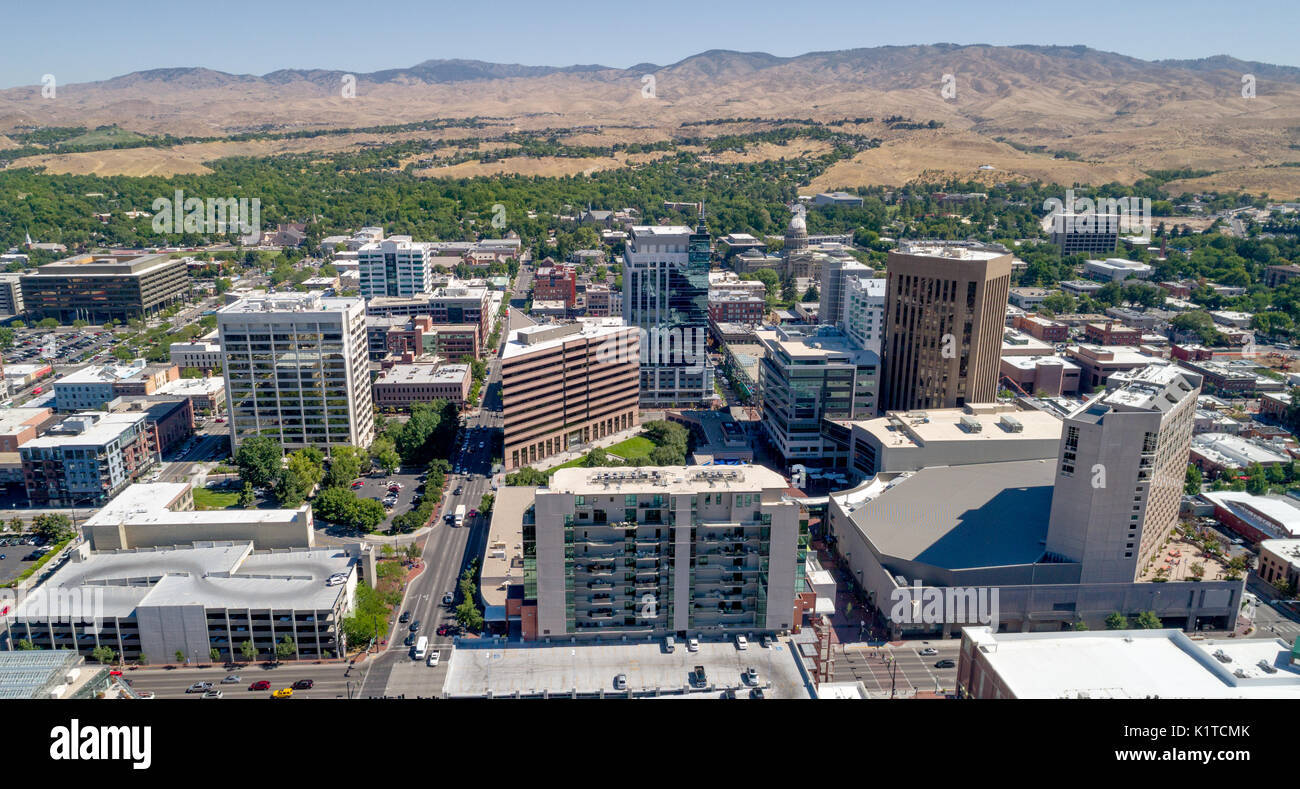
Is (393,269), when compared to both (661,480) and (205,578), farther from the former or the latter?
(661,480)

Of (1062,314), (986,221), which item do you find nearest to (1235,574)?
(1062,314)

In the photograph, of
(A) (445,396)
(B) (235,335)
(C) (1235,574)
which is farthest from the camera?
(A) (445,396)

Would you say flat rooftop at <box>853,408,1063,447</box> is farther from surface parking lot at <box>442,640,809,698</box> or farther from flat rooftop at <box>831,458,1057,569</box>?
surface parking lot at <box>442,640,809,698</box>

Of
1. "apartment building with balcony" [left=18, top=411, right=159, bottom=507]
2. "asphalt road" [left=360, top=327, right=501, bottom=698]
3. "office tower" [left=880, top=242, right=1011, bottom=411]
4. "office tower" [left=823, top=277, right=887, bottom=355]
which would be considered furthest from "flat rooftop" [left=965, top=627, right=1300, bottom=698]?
"apartment building with balcony" [left=18, top=411, right=159, bottom=507]

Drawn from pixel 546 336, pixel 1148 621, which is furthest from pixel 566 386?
pixel 1148 621

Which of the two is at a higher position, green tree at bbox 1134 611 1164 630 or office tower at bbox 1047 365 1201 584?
office tower at bbox 1047 365 1201 584
